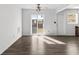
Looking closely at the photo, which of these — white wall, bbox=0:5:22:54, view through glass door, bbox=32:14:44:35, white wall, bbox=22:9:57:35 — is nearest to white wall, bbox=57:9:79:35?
white wall, bbox=22:9:57:35

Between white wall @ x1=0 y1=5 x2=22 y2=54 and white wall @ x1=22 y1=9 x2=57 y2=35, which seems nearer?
white wall @ x1=0 y1=5 x2=22 y2=54

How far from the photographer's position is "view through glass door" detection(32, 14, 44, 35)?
1287 cm

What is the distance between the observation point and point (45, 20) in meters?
12.7

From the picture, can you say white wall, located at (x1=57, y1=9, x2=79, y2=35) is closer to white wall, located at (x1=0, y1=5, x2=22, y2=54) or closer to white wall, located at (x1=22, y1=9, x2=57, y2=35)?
white wall, located at (x1=22, y1=9, x2=57, y2=35)

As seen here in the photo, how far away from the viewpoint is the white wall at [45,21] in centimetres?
1262

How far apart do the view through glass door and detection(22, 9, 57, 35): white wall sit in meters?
0.39

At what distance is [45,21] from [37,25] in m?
0.83

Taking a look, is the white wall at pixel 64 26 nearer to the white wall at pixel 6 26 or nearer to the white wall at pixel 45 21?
the white wall at pixel 45 21

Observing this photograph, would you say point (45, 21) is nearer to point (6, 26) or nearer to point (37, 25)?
point (37, 25)

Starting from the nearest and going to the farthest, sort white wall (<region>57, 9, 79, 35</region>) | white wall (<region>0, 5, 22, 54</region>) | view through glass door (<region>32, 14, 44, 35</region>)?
1. white wall (<region>0, 5, 22, 54</region>)
2. white wall (<region>57, 9, 79, 35</region>)
3. view through glass door (<region>32, 14, 44, 35</region>)
